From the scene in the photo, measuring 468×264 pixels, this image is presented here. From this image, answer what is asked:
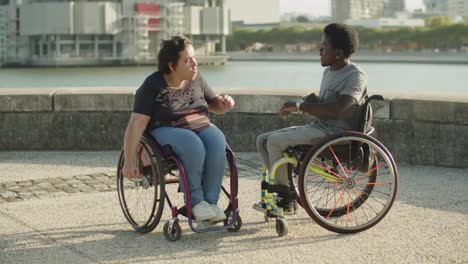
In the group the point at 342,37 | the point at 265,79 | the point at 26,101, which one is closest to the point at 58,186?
the point at 26,101

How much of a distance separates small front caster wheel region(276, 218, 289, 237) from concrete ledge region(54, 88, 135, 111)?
3.77 metres

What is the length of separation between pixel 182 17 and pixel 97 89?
336 ft

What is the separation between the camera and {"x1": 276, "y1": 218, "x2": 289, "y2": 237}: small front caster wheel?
4449 mm

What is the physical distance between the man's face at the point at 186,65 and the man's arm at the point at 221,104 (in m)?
0.30

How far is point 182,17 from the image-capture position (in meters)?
110

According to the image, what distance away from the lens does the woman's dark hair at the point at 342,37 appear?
4.46 metres

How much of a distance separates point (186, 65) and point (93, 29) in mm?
100622

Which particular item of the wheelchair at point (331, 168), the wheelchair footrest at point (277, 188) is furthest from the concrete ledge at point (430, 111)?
the wheelchair footrest at point (277, 188)

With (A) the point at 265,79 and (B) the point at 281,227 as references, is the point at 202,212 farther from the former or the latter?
(A) the point at 265,79

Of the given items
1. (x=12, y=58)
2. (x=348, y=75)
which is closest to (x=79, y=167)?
(x=348, y=75)

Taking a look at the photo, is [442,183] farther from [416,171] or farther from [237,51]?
[237,51]

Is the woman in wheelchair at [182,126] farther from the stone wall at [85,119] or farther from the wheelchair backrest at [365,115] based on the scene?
Answer: the stone wall at [85,119]

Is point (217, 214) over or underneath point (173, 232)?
over

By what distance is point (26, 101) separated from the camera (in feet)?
26.1
